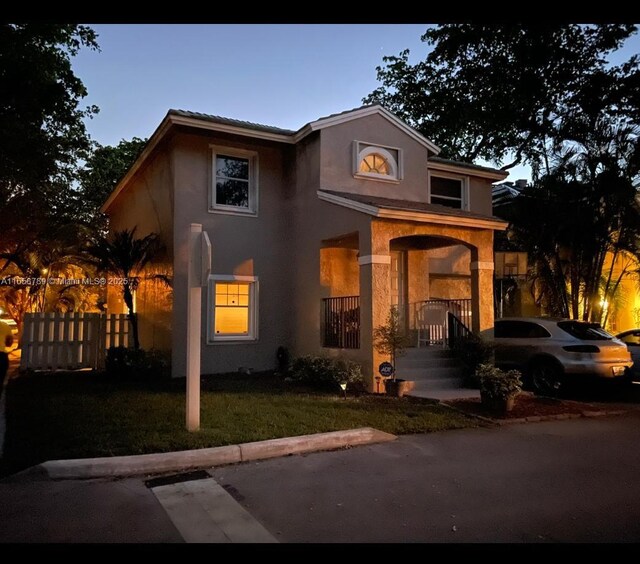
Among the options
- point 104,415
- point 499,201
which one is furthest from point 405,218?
point 499,201

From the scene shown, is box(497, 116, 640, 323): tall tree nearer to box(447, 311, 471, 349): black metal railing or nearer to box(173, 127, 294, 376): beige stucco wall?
box(447, 311, 471, 349): black metal railing

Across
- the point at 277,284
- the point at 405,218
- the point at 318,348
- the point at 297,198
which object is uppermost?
the point at 297,198

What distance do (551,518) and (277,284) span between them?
31.7 feet

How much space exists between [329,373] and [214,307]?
3.70m

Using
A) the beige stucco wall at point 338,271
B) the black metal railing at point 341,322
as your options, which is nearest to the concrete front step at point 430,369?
the black metal railing at point 341,322

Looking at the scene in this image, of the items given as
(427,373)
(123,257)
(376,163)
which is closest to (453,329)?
(427,373)

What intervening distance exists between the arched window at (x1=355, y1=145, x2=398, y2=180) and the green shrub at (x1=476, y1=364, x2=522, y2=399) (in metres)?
6.38

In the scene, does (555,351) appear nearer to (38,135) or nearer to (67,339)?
(67,339)

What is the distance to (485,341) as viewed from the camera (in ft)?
35.4

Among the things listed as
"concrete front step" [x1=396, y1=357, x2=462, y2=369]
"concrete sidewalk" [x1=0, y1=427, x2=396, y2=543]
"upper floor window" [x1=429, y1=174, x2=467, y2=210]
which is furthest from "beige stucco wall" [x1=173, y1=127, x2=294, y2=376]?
"concrete sidewalk" [x1=0, y1=427, x2=396, y2=543]

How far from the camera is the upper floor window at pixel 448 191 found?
15.1 meters

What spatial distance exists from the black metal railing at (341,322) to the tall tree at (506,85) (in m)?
9.19

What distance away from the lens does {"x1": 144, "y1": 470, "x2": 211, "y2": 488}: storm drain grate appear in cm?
491

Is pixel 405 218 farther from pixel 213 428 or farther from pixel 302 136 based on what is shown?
pixel 213 428
